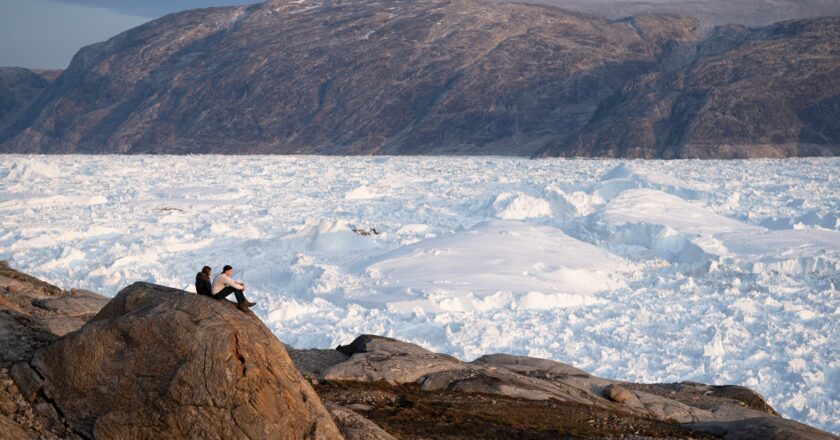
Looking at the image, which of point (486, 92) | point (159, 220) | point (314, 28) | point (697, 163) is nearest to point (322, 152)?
point (486, 92)

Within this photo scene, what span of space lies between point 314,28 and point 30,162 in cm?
6521

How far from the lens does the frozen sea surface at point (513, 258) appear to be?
1511 centimetres

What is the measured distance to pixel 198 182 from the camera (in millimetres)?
34875

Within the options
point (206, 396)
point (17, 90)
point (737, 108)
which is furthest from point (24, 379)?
point (17, 90)

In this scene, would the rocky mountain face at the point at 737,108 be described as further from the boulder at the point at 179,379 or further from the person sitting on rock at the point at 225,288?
the boulder at the point at 179,379

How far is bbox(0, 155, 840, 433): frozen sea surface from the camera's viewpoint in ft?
49.6

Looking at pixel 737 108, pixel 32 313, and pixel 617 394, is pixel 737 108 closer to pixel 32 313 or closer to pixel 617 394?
pixel 617 394

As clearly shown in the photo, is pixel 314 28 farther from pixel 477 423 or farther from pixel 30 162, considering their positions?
pixel 477 423

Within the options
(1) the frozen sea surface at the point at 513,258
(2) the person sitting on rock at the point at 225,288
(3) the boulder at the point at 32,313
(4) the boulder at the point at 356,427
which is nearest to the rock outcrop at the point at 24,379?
(3) the boulder at the point at 32,313

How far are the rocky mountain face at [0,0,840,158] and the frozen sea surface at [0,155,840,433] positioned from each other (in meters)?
29.6

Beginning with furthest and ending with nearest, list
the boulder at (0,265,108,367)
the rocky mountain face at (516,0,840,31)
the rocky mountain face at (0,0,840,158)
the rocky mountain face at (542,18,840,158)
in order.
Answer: the rocky mountain face at (516,0,840,31)
the rocky mountain face at (0,0,840,158)
the rocky mountain face at (542,18,840,158)
the boulder at (0,265,108,367)

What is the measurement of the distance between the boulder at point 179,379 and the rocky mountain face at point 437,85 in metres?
54.1

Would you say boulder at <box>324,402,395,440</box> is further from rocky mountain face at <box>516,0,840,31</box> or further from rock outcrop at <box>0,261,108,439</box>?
rocky mountain face at <box>516,0,840,31</box>

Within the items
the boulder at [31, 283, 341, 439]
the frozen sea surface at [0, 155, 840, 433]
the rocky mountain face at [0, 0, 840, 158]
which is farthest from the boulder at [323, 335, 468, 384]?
the rocky mountain face at [0, 0, 840, 158]
